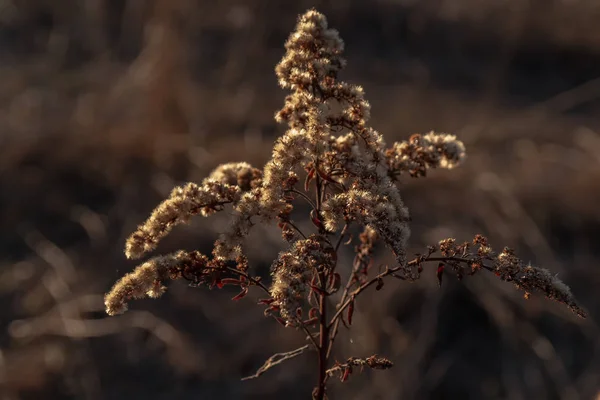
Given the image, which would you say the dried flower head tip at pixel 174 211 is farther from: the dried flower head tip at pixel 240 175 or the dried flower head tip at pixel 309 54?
the dried flower head tip at pixel 309 54

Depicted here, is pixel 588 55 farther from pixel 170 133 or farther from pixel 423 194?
pixel 170 133

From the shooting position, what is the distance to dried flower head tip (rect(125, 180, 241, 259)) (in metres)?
1.14

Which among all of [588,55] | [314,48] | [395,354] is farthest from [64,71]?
[314,48]

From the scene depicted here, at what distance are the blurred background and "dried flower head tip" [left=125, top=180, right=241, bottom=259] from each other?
6.51 feet

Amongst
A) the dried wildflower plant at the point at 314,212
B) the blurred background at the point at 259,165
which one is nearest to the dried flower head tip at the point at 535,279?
the dried wildflower plant at the point at 314,212

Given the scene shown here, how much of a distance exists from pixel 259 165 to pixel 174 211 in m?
3.54

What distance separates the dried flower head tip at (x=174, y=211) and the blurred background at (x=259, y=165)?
1.98 metres

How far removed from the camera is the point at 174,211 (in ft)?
3.75

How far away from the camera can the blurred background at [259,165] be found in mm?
3227

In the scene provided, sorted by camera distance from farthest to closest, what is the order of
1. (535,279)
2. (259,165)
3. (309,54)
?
(259,165)
(309,54)
(535,279)

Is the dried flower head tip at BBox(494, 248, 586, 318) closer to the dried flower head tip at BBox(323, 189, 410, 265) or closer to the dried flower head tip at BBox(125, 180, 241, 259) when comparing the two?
the dried flower head tip at BBox(323, 189, 410, 265)

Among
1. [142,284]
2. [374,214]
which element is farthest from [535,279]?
[142,284]

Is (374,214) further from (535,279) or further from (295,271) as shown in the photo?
(535,279)

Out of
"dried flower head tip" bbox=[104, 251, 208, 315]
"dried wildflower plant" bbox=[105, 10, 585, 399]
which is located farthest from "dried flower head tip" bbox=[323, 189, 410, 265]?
"dried flower head tip" bbox=[104, 251, 208, 315]
